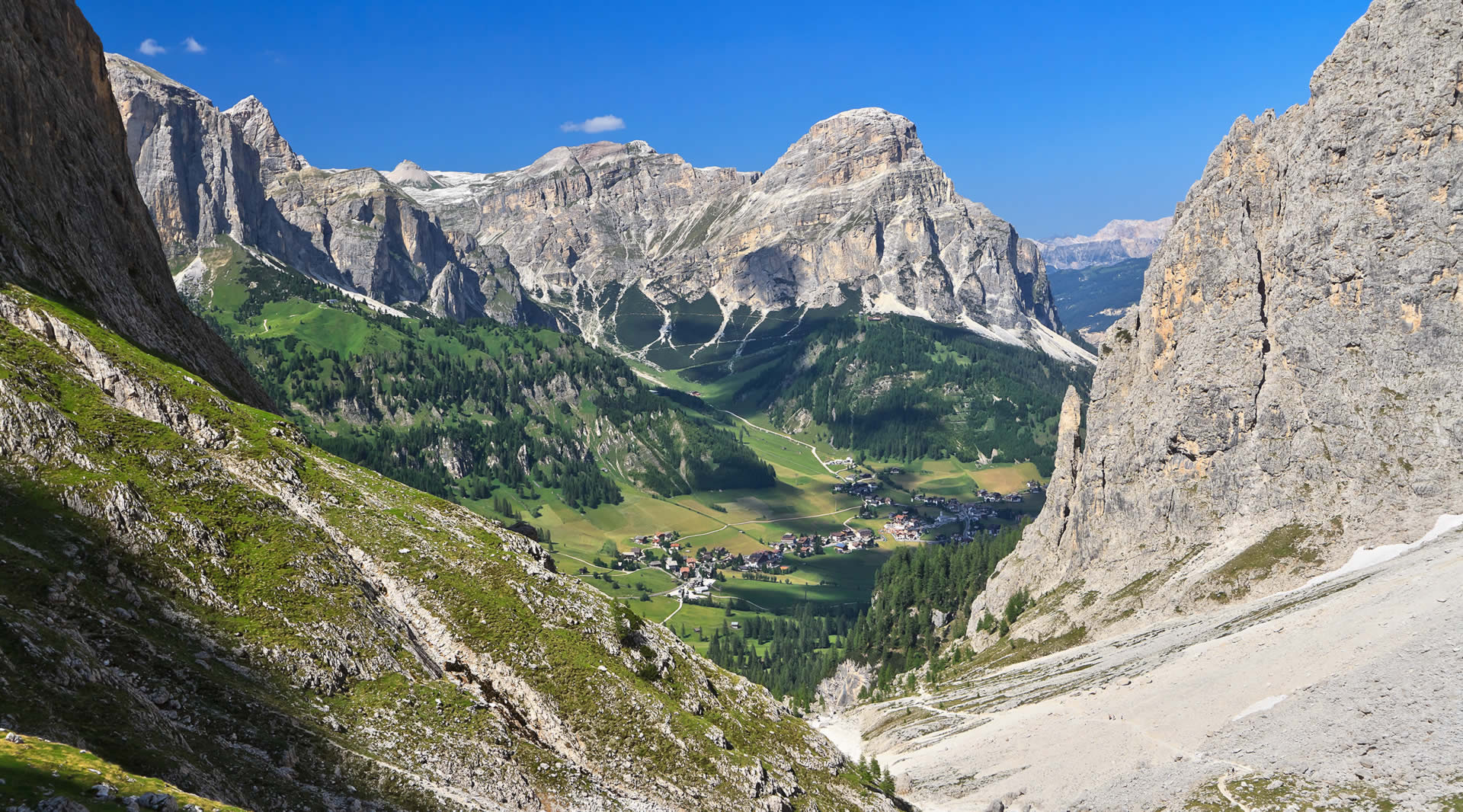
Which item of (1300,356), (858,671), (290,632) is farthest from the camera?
(858,671)

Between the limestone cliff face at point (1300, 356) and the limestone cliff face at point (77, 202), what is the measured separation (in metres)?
138

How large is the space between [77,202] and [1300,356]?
16300cm

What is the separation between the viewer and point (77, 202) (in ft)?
298

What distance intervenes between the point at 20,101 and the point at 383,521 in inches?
2099

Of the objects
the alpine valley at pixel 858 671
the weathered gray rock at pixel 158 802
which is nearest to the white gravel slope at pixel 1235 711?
the alpine valley at pixel 858 671

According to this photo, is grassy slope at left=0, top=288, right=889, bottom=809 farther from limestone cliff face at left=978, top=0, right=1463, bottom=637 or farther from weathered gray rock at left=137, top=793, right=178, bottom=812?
limestone cliff face at left=978, top=0, right=1463, bottom=637

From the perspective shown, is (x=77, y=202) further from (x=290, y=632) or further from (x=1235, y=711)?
(x=1235, y=711)

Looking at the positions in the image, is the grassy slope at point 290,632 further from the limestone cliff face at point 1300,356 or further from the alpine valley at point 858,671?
the limestone cliff face at point 1300,356

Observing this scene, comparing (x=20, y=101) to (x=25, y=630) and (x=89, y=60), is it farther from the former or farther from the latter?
(x=25, y=630)

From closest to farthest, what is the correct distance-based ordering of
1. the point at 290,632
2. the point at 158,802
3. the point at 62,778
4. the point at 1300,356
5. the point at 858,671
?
the point at 62,778
the point at 158,802
the point at 290,632
the point at 1300,356
the point at 858,671

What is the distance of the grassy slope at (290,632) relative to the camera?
44344 millimetres

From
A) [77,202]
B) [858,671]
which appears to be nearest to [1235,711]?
[858,671]

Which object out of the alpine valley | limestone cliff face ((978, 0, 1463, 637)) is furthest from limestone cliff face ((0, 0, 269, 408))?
limestone cliff face ((978, 0, 1463, 637))

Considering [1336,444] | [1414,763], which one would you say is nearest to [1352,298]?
[1336,444]
